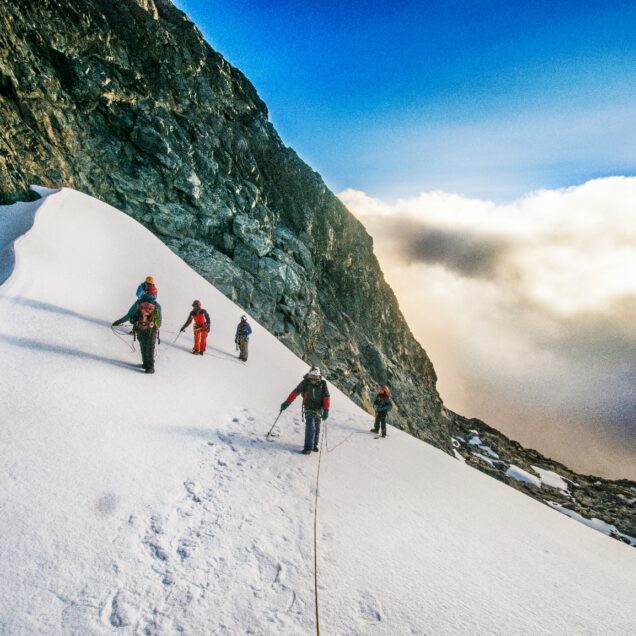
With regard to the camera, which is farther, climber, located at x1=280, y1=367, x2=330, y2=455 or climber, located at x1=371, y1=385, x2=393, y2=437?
climber, located at x1=371, y1=385, x2=393, y2=437

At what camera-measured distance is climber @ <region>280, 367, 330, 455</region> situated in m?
7.35

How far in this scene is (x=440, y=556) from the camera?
4.98m

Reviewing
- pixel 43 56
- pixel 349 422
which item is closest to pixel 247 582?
pixel 349 422

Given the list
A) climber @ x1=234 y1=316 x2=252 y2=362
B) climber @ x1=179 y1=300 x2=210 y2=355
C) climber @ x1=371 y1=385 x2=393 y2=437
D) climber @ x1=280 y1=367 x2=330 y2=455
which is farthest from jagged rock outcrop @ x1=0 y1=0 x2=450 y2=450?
climber @ x1=371 y1=385 x2=393 y2=437

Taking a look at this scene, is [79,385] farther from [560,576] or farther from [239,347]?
[560,576]

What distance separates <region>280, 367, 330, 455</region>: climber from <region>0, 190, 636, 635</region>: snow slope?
38 cm

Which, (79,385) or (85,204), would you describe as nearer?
(79,385)

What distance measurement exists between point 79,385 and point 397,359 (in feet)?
190

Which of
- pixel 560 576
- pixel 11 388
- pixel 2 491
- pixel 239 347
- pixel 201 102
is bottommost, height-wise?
pixel 2 491

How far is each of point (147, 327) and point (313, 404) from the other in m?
4.06

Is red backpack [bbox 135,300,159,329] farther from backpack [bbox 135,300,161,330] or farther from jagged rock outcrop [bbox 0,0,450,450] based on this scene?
jagged rock outcrop [bbox 0,0,450,450]

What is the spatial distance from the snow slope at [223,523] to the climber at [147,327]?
49 cm

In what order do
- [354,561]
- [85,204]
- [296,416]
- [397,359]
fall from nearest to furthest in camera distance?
1. [354,561]
2. [296,416]
3. [85,204]
4. [397,359]

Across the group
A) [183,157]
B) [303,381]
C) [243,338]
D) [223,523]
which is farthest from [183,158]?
[223,523]
